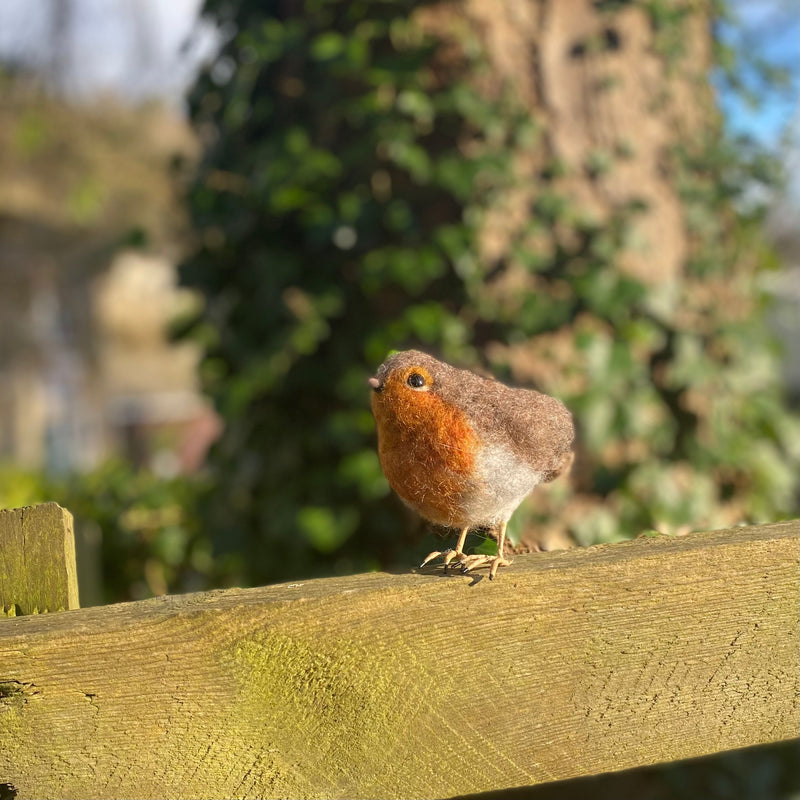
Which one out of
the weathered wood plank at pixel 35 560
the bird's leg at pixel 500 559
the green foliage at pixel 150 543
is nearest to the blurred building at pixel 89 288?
the green foliage at pixel 150 543

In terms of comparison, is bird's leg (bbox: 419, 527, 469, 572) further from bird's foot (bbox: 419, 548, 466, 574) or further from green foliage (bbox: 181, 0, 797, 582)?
green foliage (bbox: 181, 0, 797, 582)

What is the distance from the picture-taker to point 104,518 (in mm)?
3918

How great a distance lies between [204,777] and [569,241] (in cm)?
241

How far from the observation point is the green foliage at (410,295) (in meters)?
2.91

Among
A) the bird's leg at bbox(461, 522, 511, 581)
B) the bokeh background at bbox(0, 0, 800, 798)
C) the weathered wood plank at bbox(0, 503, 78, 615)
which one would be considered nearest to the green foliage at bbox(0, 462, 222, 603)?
the bokeh background at bbox(0, 0, 800, 798)

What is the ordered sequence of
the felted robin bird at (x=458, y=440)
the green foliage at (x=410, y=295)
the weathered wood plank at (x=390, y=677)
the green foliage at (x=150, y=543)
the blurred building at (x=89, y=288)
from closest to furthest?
the weathered wood plank at (x=390, y=677), the felted robin bird at (x=458, y=440), the green foliage at (x=410, y=295), the green foliage at (x=150, y=543), the blurred building at (x=89, y=288)

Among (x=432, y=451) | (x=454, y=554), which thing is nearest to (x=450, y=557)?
(x=454, y=554)

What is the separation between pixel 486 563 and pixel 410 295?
1935 mm

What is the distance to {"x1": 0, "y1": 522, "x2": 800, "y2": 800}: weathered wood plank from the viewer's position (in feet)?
3.46

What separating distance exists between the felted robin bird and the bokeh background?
1427 millimetres

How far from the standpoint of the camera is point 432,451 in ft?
3.93

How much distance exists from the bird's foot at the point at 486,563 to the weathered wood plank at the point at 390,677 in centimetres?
2

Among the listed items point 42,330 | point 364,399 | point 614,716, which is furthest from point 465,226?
point 42,330

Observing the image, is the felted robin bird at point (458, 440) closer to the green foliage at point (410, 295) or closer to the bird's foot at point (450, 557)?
the bird's foot at point (450, 557)
